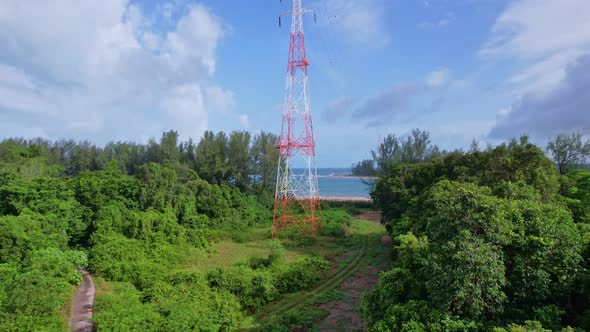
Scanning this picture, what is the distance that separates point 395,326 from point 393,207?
1935cm

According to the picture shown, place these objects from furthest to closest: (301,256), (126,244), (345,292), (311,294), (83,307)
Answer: (301,256), (126,244), (345,292), (311,294), (83,307)

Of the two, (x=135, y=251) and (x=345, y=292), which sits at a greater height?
(x=135, y=251)

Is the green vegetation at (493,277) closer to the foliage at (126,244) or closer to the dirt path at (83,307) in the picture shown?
the foliage at (126,244)

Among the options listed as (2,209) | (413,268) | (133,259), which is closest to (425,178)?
(413,268)

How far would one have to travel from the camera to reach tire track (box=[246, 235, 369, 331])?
14383 millimetres

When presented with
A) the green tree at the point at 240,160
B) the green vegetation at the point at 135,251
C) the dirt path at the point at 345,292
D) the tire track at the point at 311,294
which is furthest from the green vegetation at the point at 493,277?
the green tree at the point at 240,160

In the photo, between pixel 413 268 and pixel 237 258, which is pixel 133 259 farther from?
pixel 413 268

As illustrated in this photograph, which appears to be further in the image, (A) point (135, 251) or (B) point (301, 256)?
(B) point (301, 256)

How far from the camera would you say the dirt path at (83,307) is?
12008 millimetres

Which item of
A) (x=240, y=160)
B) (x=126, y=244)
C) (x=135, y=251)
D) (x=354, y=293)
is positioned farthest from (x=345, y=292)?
(x=240, y=160)

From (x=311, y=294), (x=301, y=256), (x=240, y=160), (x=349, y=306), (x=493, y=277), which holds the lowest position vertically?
(x=349, y=306)

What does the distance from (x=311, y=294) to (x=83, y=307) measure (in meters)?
9.48

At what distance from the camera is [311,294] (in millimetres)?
16438

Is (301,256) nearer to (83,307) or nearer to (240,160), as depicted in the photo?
(83,307)
